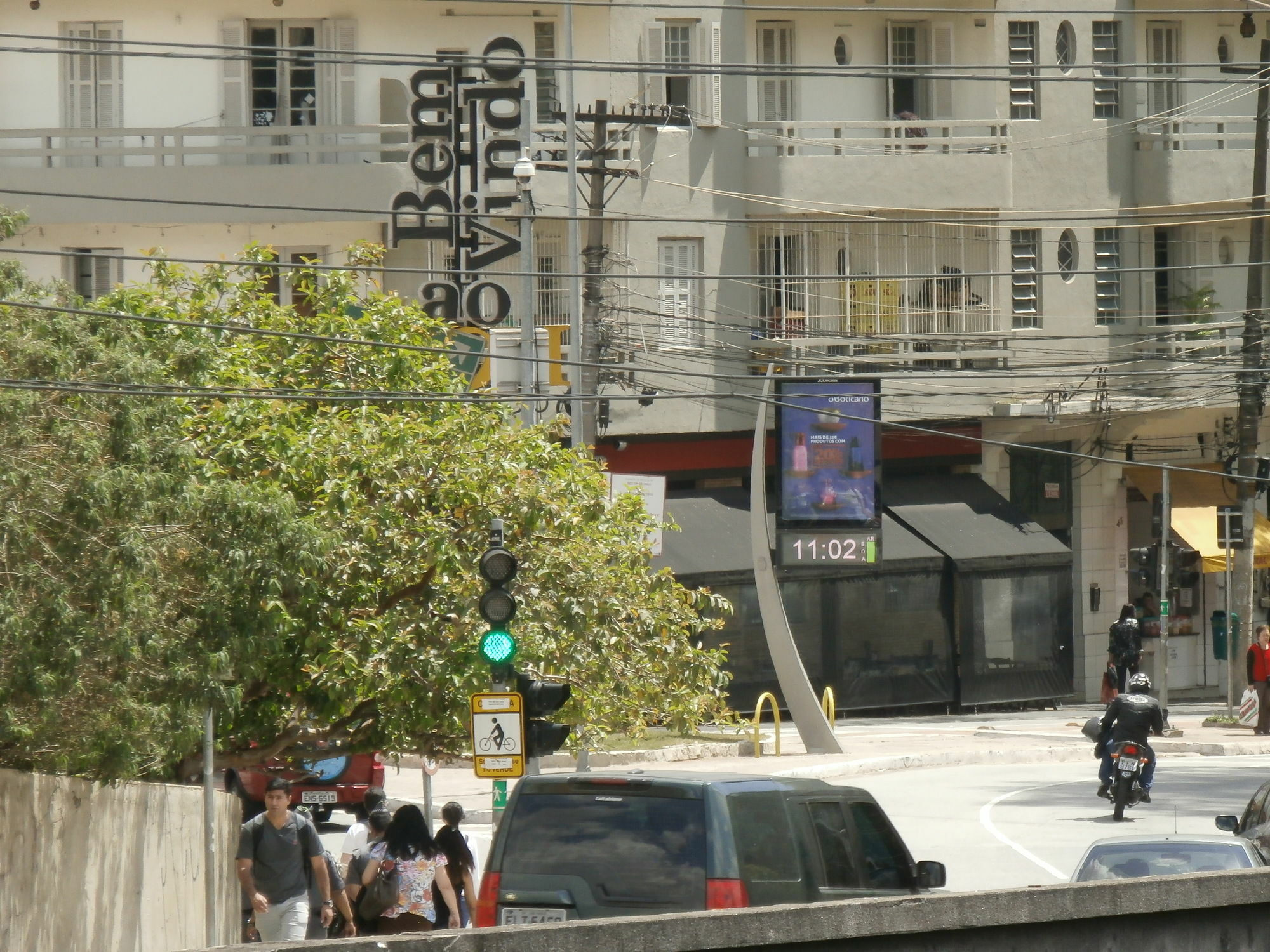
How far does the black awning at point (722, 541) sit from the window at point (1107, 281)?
20.1ft

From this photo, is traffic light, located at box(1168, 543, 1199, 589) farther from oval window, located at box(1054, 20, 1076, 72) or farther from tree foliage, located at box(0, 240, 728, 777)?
tree foliage, located at box(0, 240, 728, 777)

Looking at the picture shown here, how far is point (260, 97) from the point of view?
1160 inches

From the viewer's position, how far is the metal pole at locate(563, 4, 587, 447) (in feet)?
88.2

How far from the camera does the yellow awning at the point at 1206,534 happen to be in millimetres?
33406

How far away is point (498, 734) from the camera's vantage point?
12703 mm

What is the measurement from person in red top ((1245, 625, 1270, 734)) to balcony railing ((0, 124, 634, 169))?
13125 millimetres

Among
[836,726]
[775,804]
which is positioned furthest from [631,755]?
[775,804]

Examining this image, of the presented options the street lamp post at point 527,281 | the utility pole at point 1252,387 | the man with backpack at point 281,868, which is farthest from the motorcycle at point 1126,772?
the utility pole at point 1252,387

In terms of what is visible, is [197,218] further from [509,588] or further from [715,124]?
[509,588]

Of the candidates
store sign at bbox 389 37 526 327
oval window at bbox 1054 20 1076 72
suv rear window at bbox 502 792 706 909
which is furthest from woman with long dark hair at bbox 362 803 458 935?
oval window at bbox 1054 20 1076 72

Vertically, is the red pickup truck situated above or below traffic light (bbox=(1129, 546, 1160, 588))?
below

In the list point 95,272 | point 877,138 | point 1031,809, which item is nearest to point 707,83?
point 877,138

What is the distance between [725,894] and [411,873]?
3953mm

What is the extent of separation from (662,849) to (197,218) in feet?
71.0
